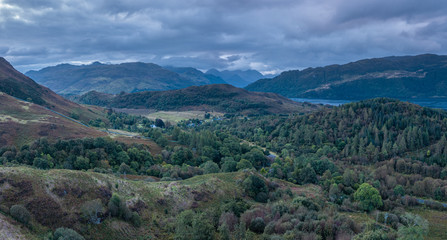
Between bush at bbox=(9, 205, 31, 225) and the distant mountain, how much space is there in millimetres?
67334

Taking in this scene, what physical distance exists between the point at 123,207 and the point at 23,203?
10.5m

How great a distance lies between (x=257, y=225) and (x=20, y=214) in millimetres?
25876

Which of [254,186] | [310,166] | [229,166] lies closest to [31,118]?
[229,166]

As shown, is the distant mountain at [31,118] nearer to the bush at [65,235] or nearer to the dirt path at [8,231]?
the dirt path at [8,231]

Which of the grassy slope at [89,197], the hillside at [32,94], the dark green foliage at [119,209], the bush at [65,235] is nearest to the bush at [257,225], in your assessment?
the grassy slope at [89,197]

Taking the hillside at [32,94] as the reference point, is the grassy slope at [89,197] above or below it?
below

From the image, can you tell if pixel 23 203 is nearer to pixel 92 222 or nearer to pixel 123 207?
pixel 92 222

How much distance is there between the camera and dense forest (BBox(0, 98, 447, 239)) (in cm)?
3384

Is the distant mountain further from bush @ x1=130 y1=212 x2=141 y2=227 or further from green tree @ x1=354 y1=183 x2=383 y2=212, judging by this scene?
green tree @ x1=354 y1=183 x2=383 y2=212

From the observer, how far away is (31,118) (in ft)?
346

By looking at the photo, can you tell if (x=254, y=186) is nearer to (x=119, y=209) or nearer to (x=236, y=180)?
(x=236, y=180)

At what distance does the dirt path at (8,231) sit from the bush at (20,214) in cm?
93

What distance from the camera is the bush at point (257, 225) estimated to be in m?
34.1

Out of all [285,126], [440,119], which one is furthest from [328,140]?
[440,119]
